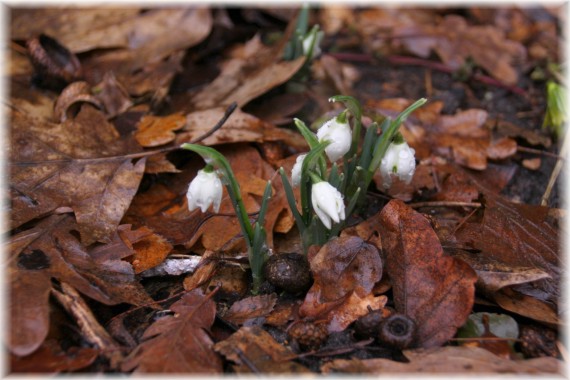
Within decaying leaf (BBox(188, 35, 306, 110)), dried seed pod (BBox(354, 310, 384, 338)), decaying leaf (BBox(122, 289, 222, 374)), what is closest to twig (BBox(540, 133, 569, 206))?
dried seed pod (BBox(354, 310, 384, 338))

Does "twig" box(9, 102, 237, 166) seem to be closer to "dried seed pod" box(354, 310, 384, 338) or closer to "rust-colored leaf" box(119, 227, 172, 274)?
"rust-colored leaf" box(119, 227, 172, 274)

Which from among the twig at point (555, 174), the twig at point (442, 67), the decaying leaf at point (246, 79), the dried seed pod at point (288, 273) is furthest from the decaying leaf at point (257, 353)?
the twig at point (442, 67)

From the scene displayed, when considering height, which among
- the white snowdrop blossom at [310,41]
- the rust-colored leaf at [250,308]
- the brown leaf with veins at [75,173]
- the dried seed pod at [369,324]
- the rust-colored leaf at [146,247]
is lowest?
the rust-colored leaf at [250,308]

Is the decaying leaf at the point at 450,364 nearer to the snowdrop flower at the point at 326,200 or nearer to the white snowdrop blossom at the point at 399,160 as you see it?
the snowdrop flower at the point at 326,200

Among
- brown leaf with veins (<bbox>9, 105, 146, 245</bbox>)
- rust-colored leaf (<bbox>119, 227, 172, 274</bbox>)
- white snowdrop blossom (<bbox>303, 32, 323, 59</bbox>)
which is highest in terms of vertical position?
white snowdrop blossom (<bbox>303, 32, 323, 59</bbox>)

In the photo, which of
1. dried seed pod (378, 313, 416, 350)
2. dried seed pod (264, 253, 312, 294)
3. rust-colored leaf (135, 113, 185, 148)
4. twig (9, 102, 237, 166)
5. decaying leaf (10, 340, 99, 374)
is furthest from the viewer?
rust-colored leaf (135, 113, 185, 148)

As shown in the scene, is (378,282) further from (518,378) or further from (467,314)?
(518,378)

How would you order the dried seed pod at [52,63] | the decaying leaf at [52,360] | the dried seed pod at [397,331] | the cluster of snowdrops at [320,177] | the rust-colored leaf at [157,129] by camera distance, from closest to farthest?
1. the decaying leaf at [52,360]
2. the dried seed pod at [397,331]
3. the cluster of snowdrops at [320,177]
4. the rust-colored leaf at [157,129]
5. the dried seed pod at [52,63]
